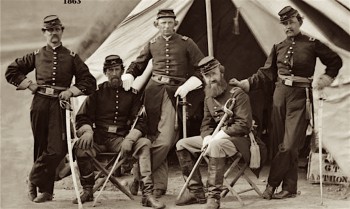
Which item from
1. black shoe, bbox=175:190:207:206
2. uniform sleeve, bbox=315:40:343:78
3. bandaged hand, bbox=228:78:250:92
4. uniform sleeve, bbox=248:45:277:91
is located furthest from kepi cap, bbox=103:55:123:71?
uniform sleeve, bbox=315:40:343:78

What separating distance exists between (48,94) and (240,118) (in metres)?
1.67

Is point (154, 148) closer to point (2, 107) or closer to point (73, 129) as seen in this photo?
point (73, 129)

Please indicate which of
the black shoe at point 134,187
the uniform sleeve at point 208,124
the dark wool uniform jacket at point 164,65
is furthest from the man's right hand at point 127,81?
the black shoe at point 134,187

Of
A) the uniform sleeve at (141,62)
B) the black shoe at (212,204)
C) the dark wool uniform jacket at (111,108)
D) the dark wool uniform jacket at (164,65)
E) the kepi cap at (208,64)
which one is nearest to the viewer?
the black shoe at (212,204)

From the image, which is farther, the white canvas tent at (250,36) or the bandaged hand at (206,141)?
the white canvas tent at (250,36)

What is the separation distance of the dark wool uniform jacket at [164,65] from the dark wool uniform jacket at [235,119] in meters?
0.50

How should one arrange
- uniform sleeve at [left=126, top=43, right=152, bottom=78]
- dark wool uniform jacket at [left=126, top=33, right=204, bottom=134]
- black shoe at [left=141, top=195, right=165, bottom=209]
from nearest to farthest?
black shoe at [left=141, top=195, right=165, bottom=209]
dark wool uniform jacket at [left=126, top=33, right=204, bottom=134]
uniform sleeve at [left=126, top=43, right=152, bottom=78]

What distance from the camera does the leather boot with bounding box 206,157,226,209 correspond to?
5.39m

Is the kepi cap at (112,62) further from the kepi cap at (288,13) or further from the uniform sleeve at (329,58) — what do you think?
the uniform sleeve at (329,58)

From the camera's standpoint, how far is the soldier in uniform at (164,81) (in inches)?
240

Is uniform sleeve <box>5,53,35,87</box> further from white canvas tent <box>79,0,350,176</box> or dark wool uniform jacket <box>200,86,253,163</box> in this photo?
dark wool uniform jacket <box>200,86,253,163</box>

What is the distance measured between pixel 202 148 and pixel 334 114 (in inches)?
57.9

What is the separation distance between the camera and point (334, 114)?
20.7 ft

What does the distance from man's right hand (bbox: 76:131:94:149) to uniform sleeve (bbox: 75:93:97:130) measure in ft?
0.53
